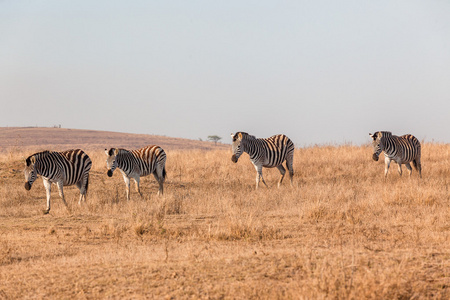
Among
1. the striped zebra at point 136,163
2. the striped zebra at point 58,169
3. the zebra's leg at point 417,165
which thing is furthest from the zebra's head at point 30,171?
the zebra's leg at point 417,165

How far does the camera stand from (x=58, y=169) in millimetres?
13633

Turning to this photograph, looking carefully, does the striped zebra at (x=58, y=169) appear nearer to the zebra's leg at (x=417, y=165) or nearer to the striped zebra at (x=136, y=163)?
the striped zebra at (x=136, y=163)

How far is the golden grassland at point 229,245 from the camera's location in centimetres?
557

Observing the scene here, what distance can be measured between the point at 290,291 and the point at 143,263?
2241 mm

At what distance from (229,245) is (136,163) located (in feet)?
26.4

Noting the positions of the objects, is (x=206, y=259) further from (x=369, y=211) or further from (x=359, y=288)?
(x=369, y=211)

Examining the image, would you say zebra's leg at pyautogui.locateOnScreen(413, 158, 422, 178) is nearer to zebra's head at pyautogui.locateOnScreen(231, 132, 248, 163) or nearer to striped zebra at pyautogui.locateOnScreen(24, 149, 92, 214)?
zebra's head at pyautogui.locateOnScreen(231, 132, 248, 163)

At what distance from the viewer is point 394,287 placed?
5.32 meters

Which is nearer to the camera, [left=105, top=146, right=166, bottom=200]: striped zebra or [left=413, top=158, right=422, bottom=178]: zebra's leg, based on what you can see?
[left=105, top=146, right=166, bottom=200]: striped zebra

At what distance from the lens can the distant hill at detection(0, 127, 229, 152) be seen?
66438mm

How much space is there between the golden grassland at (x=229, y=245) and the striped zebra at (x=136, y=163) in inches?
30.5

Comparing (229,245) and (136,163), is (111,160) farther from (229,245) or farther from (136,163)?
(229,245)

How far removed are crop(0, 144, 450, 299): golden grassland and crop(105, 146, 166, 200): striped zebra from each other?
2.54 ft

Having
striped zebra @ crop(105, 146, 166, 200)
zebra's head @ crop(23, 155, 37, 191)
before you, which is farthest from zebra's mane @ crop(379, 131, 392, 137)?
zebra's head @ crop(23, 155, 37, 191)
